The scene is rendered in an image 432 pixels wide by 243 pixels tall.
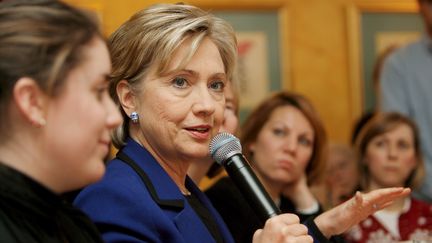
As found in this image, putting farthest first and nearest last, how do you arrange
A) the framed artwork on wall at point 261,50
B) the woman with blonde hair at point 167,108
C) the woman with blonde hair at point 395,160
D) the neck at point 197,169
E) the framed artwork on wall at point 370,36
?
the framed artwork on wall at point 370,36 < the framed artwork on wall at point 261,50 < the woman with blonde hair at point 395,160 < the neck at point 197,169 < the woman with blonde hair at point 167,108

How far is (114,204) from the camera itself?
1.97 m

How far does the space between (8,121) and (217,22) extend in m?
0.90

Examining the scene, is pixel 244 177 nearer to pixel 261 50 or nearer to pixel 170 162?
pixel 170 162

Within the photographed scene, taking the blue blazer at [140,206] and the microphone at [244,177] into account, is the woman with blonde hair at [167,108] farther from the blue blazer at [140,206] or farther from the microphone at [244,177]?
the microphone at [244,177]

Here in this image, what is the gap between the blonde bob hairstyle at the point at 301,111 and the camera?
3783mm

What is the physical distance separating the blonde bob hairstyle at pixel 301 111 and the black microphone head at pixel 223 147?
5.40ft

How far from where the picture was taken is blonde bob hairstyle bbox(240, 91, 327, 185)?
149 inches

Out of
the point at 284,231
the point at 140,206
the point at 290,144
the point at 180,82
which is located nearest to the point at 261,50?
the point at 290,144

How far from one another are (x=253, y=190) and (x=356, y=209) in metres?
0.70

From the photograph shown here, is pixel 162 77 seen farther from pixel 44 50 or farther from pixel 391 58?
pixel 391 58

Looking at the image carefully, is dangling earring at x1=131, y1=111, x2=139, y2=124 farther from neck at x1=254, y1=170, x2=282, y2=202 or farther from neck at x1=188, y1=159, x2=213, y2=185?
neck at x1=254, y1=170, x2=282, y2=202

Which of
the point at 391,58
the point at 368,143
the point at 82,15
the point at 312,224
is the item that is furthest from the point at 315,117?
the point at 82,15

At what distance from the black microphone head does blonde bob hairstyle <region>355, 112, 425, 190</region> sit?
7.09 feet

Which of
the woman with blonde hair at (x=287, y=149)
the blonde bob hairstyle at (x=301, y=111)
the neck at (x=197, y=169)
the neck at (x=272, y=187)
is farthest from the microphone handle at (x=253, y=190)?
the blonde bob hairstyle at (x=301, y=111)
